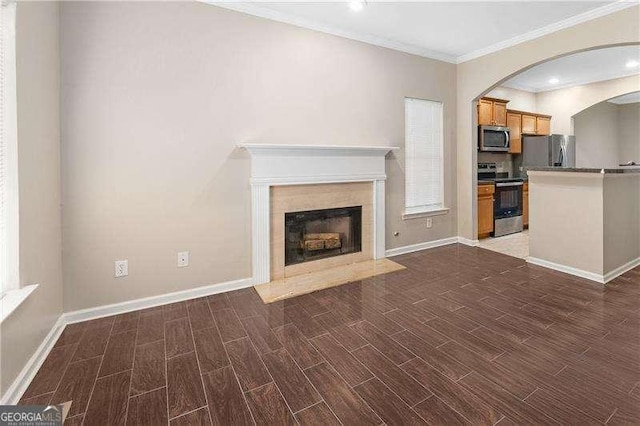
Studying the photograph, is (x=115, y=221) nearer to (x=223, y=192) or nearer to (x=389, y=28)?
(x=223, y=192)

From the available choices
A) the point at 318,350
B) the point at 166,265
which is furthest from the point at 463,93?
the point at 166,265

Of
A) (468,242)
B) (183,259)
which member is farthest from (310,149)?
(468,242)

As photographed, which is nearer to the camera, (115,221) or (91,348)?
(91,348)

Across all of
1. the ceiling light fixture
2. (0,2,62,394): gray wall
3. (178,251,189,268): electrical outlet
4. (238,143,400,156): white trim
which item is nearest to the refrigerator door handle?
(238,143,400,156): white trim

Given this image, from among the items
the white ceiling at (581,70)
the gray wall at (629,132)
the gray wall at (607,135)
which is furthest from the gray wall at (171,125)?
the gray wall at (629,132)

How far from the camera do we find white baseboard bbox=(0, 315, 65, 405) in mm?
1640

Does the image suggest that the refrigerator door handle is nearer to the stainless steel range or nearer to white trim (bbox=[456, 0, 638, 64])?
the stainless steel range

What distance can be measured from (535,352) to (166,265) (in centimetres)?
302

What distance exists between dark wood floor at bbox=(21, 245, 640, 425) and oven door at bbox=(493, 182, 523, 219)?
2579 millimetres

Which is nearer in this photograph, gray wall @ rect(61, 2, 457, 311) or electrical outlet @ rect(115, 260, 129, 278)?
gray wall @ rect(61, 2, 457, 311)

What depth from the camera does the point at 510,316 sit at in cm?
255

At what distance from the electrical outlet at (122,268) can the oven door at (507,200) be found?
556cm

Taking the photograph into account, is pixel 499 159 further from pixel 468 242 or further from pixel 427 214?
pixel 427 214

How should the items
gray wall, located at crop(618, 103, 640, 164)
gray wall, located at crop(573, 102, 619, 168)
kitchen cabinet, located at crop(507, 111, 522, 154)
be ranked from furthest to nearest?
gray wall, located at crop(618, 103, 640, 164), gray wall, located at crop(573, 102, 619, 168), kitchen cabinet, located at crop(507, 111, 522, 154)
